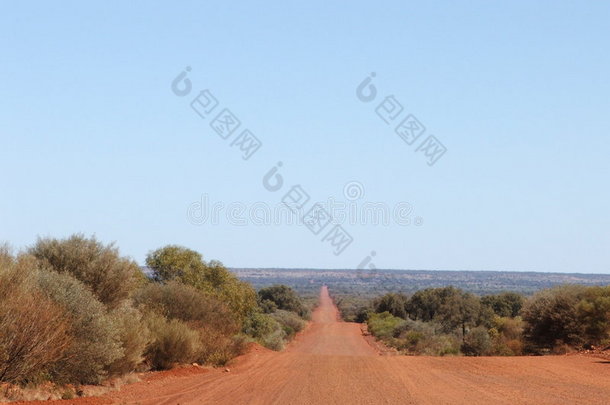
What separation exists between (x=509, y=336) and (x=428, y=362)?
63.1 feet

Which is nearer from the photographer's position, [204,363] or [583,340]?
[204,363]

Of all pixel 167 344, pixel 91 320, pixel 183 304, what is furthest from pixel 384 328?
pixel 91 320

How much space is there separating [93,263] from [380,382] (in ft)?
27.5

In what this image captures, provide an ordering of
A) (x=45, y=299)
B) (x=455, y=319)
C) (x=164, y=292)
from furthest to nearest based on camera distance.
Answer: (x=455, y=319)
(x=164, y=292)
(x=45, y=299)

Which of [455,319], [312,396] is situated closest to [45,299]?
[312,396]

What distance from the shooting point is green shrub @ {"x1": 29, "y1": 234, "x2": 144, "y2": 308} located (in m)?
21.5

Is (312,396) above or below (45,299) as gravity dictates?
below

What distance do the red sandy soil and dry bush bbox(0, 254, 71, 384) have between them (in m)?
1.39

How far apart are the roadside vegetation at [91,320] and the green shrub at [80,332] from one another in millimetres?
22

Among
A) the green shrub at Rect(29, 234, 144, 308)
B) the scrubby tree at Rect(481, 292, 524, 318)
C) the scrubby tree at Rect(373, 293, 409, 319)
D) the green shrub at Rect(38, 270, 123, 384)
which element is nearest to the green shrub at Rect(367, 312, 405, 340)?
the scrubby tree at Rect(373, 293, 409, 319)

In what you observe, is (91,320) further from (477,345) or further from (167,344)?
(477,345)

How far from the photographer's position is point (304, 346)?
53.6 meters

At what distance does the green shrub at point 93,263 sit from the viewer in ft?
70.5

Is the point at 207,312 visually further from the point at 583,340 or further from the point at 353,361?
the point at 583,340
